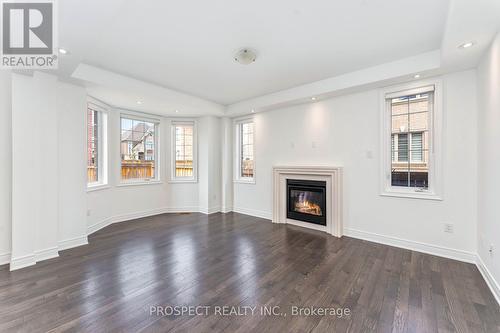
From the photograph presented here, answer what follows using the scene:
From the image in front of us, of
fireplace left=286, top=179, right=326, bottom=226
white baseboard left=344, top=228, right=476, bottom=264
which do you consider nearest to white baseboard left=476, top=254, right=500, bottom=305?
white baseboard left=344, top=228, right=476, bottom=264

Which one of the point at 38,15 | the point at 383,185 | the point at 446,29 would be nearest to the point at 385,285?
the point at 383,185

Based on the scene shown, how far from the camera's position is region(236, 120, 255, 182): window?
552 centimetres

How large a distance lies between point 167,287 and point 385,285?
2328 millimetres

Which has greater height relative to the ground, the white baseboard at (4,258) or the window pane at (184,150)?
the window pane at (184,150)

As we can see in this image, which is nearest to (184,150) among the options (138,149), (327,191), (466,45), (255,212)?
(138,149)

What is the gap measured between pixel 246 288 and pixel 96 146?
4.16 meters

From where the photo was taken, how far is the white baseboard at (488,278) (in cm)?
202

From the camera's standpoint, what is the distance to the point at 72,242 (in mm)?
3246

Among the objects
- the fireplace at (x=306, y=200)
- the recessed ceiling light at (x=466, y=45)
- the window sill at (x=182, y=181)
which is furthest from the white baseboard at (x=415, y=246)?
the window sill at (x=182, y=181)

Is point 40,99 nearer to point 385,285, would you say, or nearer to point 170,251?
point 170,251

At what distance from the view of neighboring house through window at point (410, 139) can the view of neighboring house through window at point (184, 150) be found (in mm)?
4601

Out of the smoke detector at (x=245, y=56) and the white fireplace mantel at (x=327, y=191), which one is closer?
the smoke detector at (x=245, y=56)

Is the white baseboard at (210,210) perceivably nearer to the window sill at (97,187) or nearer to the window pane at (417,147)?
the window sill at (97,187)

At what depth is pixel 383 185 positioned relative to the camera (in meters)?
3.45
